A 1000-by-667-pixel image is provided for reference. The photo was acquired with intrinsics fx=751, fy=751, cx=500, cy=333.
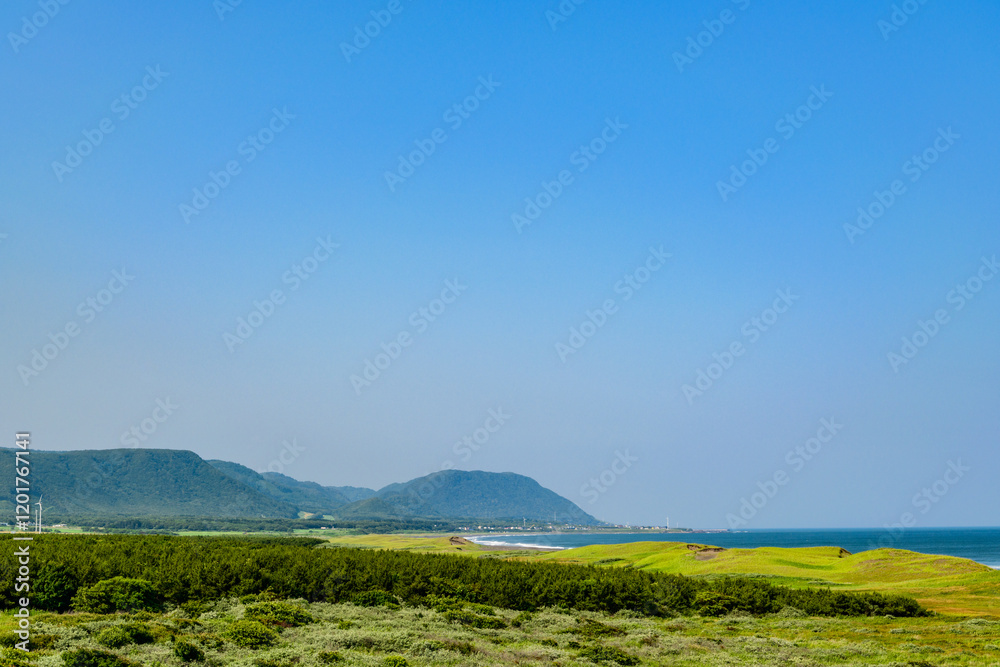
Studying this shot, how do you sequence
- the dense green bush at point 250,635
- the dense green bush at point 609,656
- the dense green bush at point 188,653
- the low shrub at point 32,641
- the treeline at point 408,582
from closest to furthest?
the low shrub at point 32,641 < the dense green bush at point 188,653 < the dense green bush at point 250,635 < the dense green bush at point 609,656 < the treeline at point 408,582

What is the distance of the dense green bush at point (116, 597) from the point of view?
30.9 metres

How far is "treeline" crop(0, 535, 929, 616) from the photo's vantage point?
116 ft

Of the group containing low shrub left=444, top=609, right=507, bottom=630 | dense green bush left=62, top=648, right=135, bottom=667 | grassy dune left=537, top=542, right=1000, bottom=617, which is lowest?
grassy dune left=537, top=542, right=1000, bottom=617

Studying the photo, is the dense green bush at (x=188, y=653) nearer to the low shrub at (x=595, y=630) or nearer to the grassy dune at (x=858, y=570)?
the low shrub at (x=595, y=630)

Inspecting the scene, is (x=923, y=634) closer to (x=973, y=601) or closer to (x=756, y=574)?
(x=973, y=601)

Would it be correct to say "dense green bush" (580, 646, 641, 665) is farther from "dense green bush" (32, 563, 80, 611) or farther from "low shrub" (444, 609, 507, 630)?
"dense green bush" (32, 563, 80, 611)

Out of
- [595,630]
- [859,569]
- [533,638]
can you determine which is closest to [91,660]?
[533,638]

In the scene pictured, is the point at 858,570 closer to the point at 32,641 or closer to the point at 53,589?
the point at 53,589

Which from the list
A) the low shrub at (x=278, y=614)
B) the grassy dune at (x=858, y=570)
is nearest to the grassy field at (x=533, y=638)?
the low shrub at (x=278, y=614)

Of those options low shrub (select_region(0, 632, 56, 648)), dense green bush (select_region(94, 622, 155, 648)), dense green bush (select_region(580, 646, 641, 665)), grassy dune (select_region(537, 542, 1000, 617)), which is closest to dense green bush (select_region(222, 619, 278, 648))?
dense green bush (select_region(94, 622, 155, 648))

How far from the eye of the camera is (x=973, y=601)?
45.0 m

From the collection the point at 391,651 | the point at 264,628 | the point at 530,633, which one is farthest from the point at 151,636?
the point at 530,633

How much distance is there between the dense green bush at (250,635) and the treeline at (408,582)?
8337mm

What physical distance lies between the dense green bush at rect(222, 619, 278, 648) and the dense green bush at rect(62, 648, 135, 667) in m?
4.53
